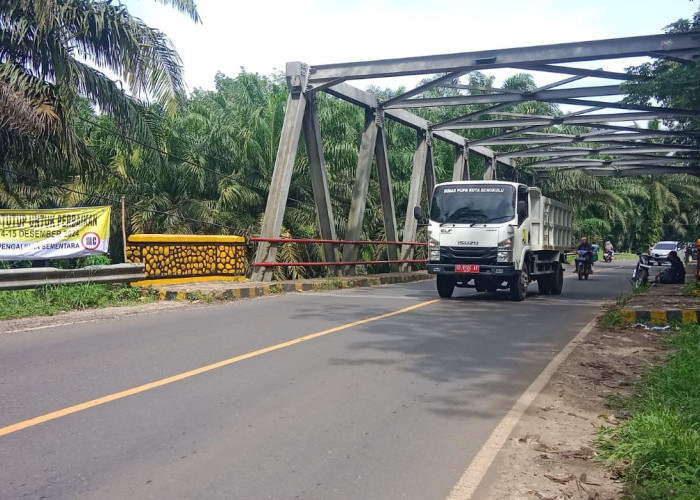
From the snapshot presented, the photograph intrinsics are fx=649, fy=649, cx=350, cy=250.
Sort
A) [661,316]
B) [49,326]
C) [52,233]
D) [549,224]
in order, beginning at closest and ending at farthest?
1. [49,326]
2. [661,316]
3. [52,233]
4. [549,224]

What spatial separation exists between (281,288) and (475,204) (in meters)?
5.12

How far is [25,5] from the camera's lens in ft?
40.1

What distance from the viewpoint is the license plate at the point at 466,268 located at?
13.6m

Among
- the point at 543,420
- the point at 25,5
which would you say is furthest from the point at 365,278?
the point at 543,420

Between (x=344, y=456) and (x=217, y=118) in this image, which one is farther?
(x=217, y=118)

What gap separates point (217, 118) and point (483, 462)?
73.3ft

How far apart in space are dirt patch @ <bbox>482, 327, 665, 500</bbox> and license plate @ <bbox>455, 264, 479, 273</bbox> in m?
5.69

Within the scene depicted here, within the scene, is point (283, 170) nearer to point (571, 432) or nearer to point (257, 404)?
point (257, 404)

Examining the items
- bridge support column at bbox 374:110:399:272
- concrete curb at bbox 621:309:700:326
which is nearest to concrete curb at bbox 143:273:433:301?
bridge support column at bbox 374:110:399:272

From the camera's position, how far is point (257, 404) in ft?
17.5

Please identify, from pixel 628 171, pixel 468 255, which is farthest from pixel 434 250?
pixel 628 171

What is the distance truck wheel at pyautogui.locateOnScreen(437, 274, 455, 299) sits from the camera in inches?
569

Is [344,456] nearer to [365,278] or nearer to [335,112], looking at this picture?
[365,278]

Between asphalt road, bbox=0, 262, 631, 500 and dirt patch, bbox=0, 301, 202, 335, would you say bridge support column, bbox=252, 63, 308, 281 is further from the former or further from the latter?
asphalt road, bbox=0, 262, 631, 500
